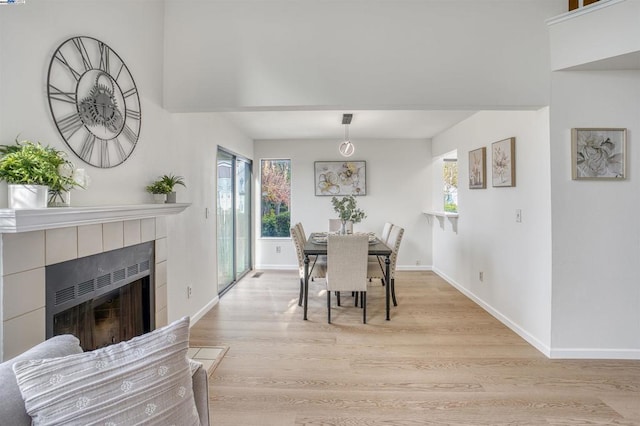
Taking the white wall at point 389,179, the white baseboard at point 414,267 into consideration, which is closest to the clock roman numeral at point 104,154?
the white wall at point 389,179

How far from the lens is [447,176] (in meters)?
5.74

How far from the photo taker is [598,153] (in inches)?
99.3

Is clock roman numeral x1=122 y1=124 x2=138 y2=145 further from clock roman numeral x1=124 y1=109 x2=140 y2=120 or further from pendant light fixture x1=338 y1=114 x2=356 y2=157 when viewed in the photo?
pendant light fixture x1=338 y1=114 x2=356 y2=157

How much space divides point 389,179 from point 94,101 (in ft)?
15.3

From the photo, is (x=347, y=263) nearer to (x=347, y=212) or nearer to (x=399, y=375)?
(x=347, y=212)

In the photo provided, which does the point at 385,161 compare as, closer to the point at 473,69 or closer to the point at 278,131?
the point at 278,131

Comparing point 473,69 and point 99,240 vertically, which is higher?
point 473,69

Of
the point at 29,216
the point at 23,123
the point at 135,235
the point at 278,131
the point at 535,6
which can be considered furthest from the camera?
the point at 278,131

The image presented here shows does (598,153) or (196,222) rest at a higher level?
(598,153)

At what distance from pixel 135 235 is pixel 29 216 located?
3.28 feet

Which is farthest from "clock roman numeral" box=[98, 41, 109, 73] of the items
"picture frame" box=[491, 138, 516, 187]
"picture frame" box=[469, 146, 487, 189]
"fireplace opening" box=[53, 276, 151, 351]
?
"picture frame" box=[469, 146, 487, 189]

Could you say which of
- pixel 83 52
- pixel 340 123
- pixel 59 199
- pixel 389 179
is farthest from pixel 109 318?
pixel 389 179

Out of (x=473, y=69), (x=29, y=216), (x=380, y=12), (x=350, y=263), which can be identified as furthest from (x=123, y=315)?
(x=473, y=69)

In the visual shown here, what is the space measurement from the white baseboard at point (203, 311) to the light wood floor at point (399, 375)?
2.6 inches
